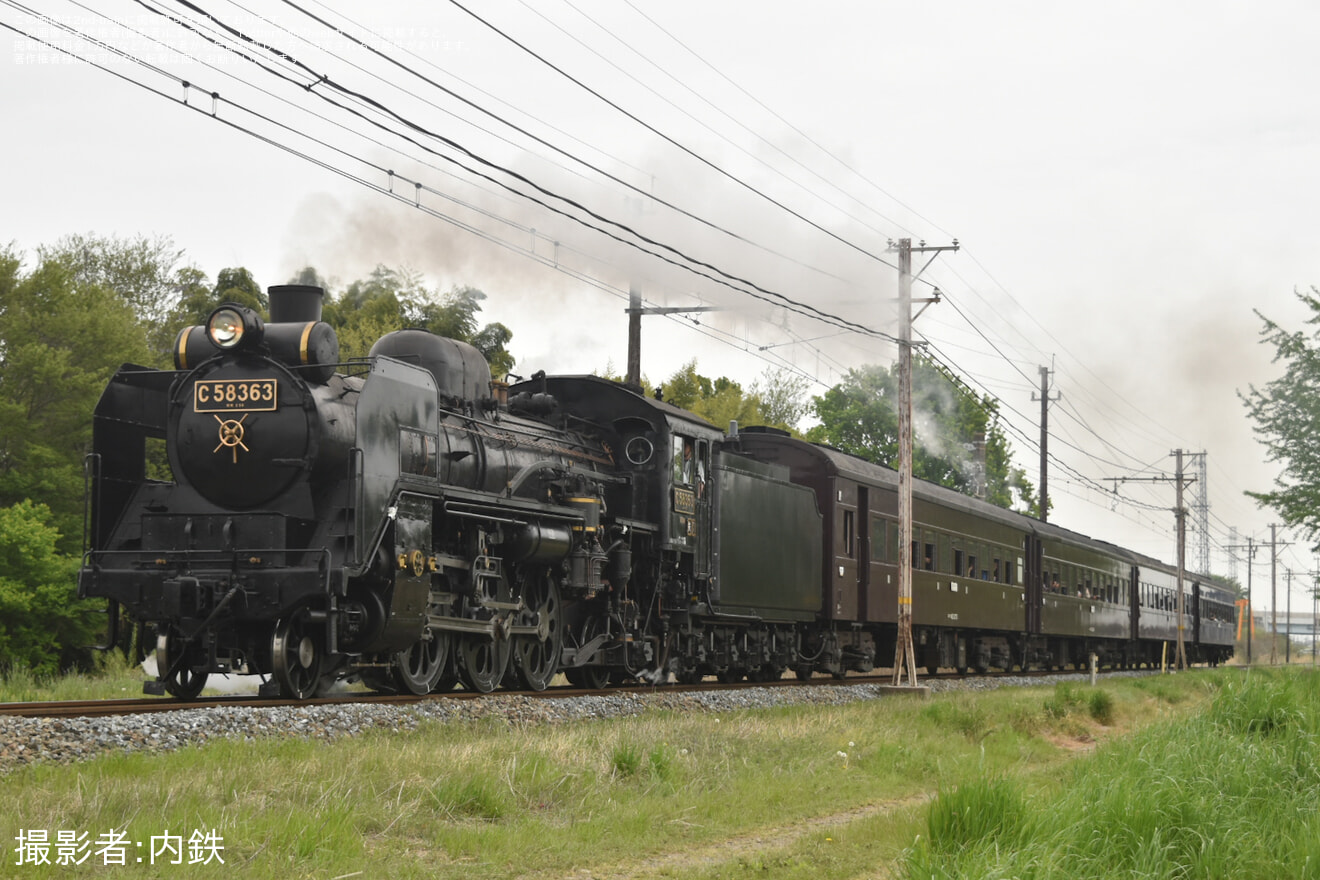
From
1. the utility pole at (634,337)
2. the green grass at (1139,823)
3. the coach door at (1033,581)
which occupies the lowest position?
the green grass at (1139,823)

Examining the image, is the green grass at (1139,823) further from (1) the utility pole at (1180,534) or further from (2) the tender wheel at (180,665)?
(1) the utility pole at (1180,534)

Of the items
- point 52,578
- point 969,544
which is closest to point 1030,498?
point 969,544

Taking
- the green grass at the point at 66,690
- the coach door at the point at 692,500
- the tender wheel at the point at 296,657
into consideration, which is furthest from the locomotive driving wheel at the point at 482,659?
the green grass at the point at 66,690

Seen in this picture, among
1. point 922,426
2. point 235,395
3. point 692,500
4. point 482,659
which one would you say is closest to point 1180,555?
point 922,426

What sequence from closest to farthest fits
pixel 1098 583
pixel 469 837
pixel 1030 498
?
pixel 469 837, pixel 1098 583, pixel 1030 498

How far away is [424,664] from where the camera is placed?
14.4 metres

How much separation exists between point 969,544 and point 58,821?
24523 millimetres

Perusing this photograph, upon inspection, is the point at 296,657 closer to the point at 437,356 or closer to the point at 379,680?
the point at 379,680

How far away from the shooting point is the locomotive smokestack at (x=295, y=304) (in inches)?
526

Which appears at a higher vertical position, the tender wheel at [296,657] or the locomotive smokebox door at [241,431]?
the locomotive smokebox door at [241,431]

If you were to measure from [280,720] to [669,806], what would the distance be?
3.52 meters

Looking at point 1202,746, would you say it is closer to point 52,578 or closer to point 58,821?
point 58,821

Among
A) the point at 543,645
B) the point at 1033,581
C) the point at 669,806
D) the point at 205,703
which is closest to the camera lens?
the point at 669,806

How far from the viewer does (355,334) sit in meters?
45.8
